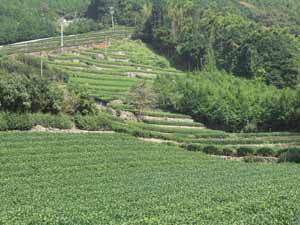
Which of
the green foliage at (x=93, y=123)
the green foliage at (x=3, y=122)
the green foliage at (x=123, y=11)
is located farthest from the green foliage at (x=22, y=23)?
the green foliage at (x=3, y=122)

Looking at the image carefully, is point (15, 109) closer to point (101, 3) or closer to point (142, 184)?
point (142, 184)

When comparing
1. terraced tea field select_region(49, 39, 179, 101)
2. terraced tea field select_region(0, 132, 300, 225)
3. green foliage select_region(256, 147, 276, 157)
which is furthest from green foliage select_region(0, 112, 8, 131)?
green foliage select_region(256, 147, 276, 157)

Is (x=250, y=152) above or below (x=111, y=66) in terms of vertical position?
below

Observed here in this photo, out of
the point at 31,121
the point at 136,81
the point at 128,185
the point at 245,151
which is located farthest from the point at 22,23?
the point at 128,185

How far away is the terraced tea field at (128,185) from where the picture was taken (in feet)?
89.1

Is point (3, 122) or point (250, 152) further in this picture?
point (250, 152)

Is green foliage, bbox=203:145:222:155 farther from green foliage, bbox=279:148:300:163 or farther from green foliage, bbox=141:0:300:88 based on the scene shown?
green foliage, bbox=141:0:300:88

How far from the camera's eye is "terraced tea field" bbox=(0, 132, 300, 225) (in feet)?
89.1

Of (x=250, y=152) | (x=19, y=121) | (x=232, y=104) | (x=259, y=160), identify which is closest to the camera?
(x=19, y=121)

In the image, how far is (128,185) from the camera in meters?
40.0

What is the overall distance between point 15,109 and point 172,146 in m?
19.0

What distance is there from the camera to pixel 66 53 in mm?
124312

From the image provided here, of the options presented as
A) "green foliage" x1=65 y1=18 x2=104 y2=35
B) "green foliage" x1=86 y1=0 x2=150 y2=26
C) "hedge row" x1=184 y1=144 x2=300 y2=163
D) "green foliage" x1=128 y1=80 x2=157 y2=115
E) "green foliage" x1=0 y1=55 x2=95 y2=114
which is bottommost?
"hedge row" x1=184 y1=144 x2=300 y2=163

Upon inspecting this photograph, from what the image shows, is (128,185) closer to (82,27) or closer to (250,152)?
(250,152)
